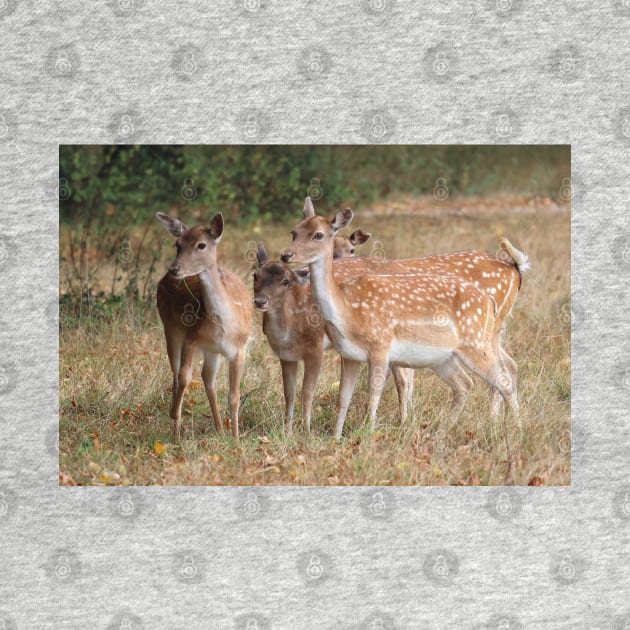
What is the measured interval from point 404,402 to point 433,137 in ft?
5.10

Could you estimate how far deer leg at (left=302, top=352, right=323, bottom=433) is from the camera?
Answer: 5.34m

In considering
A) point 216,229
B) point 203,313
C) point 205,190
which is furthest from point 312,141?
point 205,190

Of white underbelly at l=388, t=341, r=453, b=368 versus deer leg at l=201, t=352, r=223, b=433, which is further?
deer leg at l=201, t=352, r=223, b=433

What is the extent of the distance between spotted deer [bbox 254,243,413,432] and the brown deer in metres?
0.15

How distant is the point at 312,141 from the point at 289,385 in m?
1.40

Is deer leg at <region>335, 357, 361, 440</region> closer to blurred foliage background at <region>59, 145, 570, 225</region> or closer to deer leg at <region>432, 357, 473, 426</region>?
deer leg at <region>432, 357, 473, 426</region>

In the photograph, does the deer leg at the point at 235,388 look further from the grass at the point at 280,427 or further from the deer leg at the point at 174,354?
the deer leg at the point at 174,354

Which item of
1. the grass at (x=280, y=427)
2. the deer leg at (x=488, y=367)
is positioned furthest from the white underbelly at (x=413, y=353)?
A: the grass at (x=280, y=427)

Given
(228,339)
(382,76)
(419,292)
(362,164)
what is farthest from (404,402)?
(362,164)

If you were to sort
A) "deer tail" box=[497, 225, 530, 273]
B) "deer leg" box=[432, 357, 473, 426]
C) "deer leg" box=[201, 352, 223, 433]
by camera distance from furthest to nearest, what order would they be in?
"deer tail" box=[497, 225, 530, 273] < "deer leg" box=[432, 357, 473, 426] < "deer leg" box=[201, 352, 223, 433]

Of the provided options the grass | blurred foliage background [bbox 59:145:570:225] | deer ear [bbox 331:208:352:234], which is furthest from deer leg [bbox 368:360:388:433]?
blurred foliage background [bbox 59:145:570:225]

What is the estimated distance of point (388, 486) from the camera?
4457mm

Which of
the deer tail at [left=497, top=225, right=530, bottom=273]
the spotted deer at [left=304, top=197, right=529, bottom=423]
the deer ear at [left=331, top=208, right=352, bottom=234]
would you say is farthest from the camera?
the spotted deer at [left=304, top=197, right=529, bottom=423]

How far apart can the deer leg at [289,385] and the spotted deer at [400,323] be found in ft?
0.86
